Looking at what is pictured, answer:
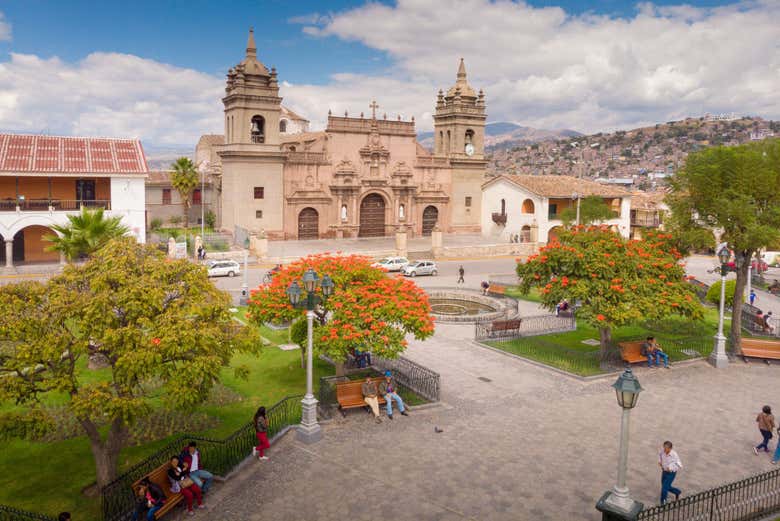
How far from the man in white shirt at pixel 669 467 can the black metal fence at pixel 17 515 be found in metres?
10.5

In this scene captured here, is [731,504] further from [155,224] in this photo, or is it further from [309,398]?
[155,224]

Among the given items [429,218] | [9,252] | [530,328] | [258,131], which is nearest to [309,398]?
[530,328]

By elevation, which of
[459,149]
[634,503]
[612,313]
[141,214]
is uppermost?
[459,149]

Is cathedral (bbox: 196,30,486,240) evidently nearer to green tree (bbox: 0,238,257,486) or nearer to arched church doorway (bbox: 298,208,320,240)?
arched church doorway (bbox: 298,208,320,240)

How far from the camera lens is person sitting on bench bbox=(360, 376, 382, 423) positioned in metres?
15.2

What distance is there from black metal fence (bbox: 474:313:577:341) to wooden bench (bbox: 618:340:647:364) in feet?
14.4

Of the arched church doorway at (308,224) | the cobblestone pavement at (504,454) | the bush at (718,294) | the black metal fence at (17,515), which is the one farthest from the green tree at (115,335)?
the arched church doorway at (308,224)

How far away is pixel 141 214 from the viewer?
1523 inches

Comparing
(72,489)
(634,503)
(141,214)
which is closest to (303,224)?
(141,214)

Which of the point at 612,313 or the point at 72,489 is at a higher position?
the point at 612,313

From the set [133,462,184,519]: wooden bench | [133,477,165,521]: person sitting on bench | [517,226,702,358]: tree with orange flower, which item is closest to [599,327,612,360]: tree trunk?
[517,226,702,358]: tree with orange flower

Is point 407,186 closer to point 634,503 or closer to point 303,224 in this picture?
point 303,224

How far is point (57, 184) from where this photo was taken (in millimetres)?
38438

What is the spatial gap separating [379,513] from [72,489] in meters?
6.14
